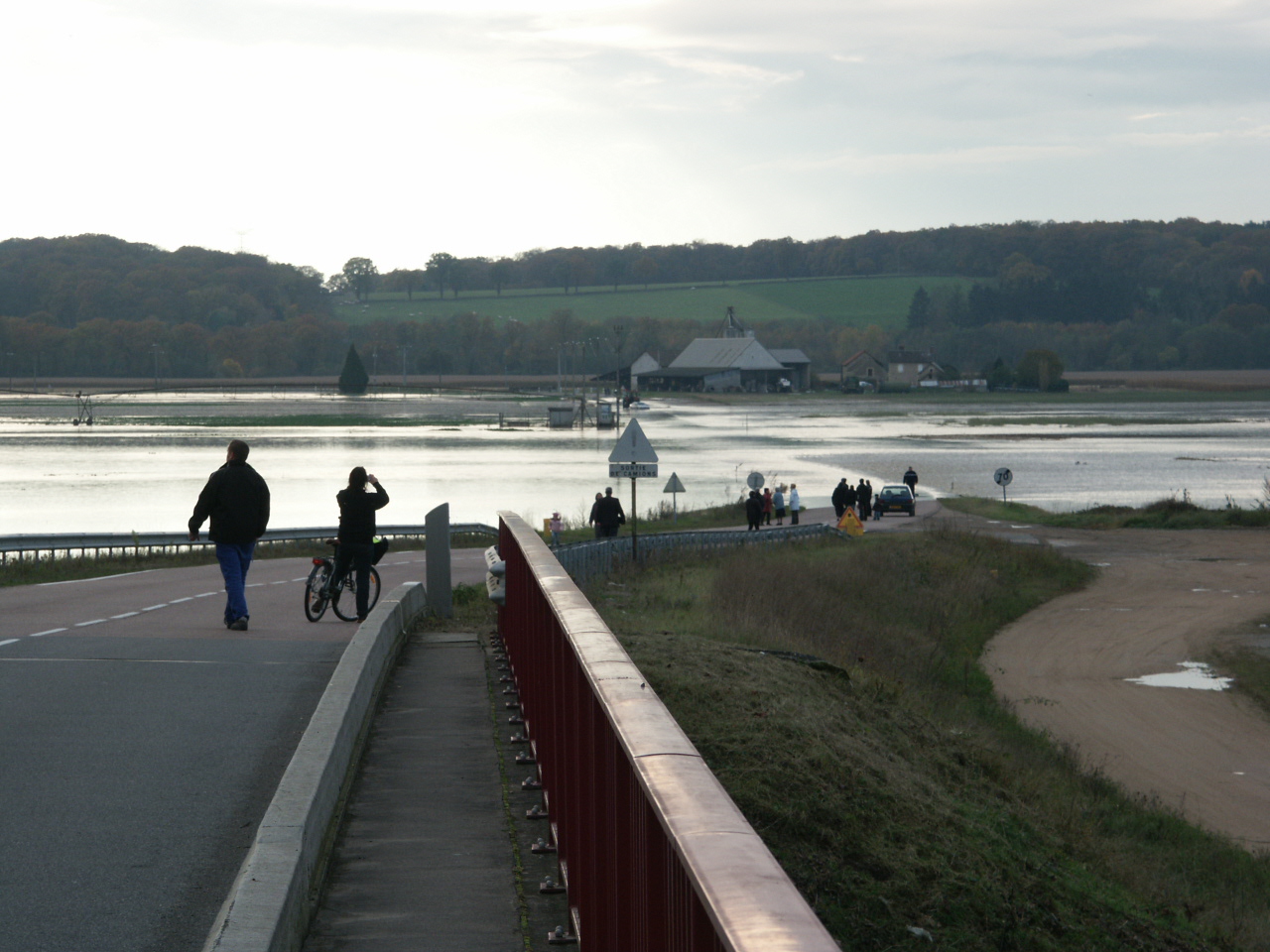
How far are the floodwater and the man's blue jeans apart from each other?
32641 millimetres

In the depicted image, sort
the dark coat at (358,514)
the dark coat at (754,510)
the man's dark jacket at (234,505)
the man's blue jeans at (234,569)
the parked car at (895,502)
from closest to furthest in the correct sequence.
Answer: the man's dark jacket at (234,505) < the man's blue jeans at (234,569) < the dark coat at (358,514) < the dark coat at (754,510) < the parked car at (895,502)

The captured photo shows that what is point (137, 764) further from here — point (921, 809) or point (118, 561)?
point (118, 561)

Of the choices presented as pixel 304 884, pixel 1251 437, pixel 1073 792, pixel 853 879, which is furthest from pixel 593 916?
pixel 1251 437

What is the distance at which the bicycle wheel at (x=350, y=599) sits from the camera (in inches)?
597

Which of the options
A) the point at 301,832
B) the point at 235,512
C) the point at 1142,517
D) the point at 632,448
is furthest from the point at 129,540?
the point at 1142,517

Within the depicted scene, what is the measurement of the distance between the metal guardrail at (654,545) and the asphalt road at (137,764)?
36.6ft

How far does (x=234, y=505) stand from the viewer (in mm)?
13469

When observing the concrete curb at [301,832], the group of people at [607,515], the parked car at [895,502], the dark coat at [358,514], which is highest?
the dark coat at [358,514]

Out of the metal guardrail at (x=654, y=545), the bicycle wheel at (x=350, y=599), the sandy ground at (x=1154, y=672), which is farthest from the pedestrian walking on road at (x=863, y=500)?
the bicycle wheel at (x=350, y=599)

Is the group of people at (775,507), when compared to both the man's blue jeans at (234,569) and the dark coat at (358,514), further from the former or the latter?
the man's blue jeans at (234,569)

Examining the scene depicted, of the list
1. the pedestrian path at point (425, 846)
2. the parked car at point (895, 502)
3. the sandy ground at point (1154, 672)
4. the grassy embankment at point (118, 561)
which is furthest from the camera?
the parked car at point (895, 502)

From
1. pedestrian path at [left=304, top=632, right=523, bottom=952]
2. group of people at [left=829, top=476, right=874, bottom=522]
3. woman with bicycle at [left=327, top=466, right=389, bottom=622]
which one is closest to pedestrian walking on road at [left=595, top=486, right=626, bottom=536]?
group of people at [left=829, top=476, right=874, bottom=522]

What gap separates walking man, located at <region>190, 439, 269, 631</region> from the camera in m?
13.4

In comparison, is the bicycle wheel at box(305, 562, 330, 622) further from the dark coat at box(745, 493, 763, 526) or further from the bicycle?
the dark coat at box(745, 493, 763, 526)
